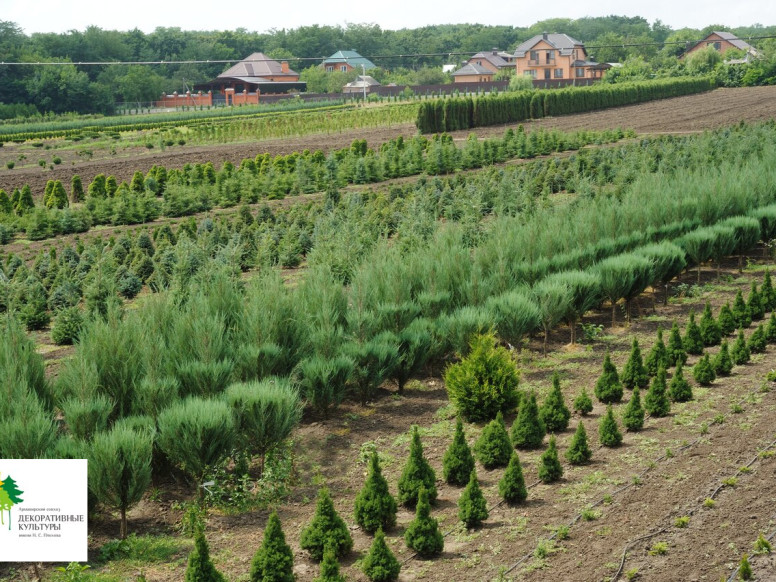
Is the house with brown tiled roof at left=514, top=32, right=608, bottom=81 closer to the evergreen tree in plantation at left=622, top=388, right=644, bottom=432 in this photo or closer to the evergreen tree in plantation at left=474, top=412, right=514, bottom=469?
the evergreen tree in plantation at left=622, top=388, right=644, bottom=432

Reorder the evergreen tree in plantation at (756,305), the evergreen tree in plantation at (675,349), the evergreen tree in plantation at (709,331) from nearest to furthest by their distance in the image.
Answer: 1. the evergreen tree in plantation at (675,349)
2. the evergreen tree in plantation at (709,331)
3. the evergreen tree in plantation at (756,305)

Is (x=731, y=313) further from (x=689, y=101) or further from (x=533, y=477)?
(x=689, y=101)

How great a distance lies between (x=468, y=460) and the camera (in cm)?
776

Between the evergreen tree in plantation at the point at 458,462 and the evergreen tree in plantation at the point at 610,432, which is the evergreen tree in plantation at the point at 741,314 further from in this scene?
the evergreen tree in plantation at the point at 458,462

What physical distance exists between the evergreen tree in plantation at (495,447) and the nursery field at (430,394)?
0.08 feet

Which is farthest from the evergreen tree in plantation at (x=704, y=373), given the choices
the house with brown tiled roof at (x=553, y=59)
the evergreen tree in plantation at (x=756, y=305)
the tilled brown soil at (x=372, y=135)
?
the house with brown tiled roof at (x=553, y=59)

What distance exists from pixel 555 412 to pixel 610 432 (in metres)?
0.69

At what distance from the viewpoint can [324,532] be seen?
650 centimetres

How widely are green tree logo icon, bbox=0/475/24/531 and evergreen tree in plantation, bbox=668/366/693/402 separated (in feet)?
20.4

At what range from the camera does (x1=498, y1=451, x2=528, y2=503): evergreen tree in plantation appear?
285 inches

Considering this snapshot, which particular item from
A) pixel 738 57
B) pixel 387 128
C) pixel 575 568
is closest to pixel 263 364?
pixel 575 568

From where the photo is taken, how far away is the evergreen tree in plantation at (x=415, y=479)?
7.30 metres

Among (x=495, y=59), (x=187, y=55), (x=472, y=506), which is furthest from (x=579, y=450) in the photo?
(x=495, y=59)

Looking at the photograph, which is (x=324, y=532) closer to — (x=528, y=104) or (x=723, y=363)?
(x=723, y=363)
